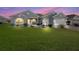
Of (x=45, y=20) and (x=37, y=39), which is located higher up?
(x=45, y=20)

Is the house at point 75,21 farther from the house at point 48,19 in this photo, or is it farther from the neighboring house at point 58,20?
the house at point 48,19

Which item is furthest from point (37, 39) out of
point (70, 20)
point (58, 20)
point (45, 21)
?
point (70, 20)

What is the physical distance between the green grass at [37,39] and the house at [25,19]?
0.22 feet

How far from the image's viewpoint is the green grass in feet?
12.9

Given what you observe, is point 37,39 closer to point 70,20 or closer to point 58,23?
point 58,23

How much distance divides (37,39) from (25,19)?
0.30 meters

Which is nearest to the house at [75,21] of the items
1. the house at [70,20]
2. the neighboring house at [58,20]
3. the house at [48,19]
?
the house at [70,20]

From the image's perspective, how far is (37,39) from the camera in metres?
3.95

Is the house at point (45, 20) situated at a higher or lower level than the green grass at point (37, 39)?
higher

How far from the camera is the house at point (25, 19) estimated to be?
3969 millimetres

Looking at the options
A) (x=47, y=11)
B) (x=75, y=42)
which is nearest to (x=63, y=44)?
(x=75, y=42)
